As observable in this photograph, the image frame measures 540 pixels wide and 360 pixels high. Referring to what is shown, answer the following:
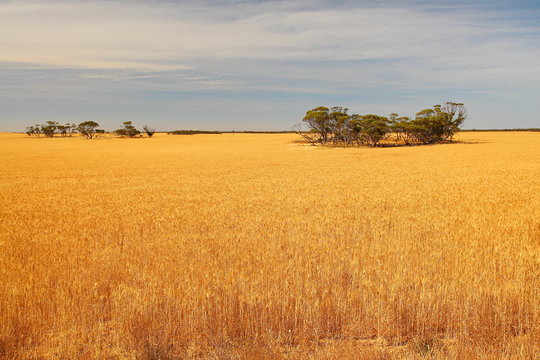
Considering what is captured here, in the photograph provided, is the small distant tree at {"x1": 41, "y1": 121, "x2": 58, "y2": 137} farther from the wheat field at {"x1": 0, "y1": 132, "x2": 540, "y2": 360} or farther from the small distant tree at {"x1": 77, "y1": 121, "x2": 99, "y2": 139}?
the wheat field at {"x1": 0, "y1": 132, "x2": 540, "y2": 360}

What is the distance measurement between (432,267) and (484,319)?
1952 millimetres

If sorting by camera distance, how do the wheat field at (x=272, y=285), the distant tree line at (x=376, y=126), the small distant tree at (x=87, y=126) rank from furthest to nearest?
the small distant tree at (x=87, y=126)
the distant tree line at (x=376, y=126)
the wheat field at (x=272, y=285)

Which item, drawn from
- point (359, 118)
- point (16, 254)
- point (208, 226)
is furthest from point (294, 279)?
point (359, 118)

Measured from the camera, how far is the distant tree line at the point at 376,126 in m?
71.9

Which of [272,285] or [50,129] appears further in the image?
[50,129]

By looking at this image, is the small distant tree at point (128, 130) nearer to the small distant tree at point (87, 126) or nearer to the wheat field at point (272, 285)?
the small distant tree at point (87, 126)

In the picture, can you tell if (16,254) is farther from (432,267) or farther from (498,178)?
(498,178)

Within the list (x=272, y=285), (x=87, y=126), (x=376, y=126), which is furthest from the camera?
(x=87, y=126)

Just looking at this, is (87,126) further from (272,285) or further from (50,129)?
(272,285)

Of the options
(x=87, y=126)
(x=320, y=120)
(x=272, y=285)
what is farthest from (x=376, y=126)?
(x=87, y=126)

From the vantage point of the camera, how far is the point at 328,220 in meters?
11.4

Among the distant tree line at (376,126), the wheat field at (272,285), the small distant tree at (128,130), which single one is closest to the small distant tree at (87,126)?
the small distant tree at (128,130)

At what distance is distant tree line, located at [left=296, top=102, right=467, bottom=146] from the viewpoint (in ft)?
236

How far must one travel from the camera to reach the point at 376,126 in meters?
69.1
